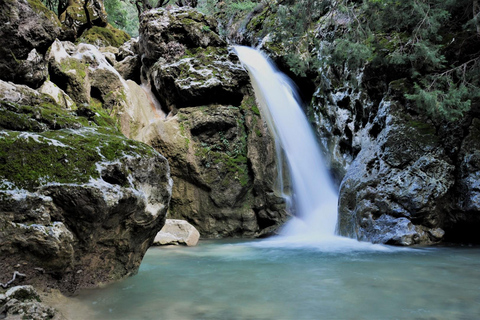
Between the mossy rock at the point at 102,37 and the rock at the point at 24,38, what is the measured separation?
990 centimetres

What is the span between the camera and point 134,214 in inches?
161

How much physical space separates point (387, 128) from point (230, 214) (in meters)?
5.46

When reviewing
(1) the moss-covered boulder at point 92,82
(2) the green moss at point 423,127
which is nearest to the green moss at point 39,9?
(1) the moss-covered boulder at point 92,82

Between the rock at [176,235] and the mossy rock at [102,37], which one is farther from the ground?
the mossy rock at [102,37]

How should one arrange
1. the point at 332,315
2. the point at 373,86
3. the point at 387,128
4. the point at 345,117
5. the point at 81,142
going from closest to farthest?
the point at 332,315 < the point at 81,142 < the point at 387,128 < the point at 373,86 < the point at 345,117

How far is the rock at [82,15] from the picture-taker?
16.9m

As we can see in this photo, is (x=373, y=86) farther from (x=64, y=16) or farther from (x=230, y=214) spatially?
(x=64, y=16)

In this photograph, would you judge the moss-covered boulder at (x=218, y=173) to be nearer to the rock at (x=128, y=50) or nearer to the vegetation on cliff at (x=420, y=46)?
the vegetation on cliff at (x=420, y=46)

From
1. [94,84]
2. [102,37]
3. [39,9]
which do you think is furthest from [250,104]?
[102,37]

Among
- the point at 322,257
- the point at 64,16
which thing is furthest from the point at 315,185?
the point at 64,16

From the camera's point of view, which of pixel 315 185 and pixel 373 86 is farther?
pixel 315 185

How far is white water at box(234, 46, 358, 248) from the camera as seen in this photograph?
10.1 metres

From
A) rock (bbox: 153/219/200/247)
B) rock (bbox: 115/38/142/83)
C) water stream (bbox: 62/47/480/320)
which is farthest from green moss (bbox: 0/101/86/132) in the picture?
rock (bbox: 115/38/142/83)

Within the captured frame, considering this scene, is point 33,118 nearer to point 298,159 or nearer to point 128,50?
point 298,159
